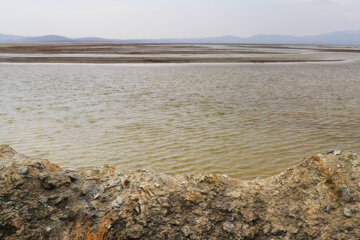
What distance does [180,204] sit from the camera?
349 centimetres

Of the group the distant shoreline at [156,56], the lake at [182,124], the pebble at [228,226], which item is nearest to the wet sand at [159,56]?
the distant shoreline at [156,56]

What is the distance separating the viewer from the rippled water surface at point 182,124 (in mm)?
6762

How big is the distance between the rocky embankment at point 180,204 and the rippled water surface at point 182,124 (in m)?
2.33

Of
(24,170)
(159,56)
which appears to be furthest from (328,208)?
(159,56)

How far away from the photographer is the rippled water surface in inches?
266

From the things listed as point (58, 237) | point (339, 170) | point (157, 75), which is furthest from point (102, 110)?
point (157, 75)

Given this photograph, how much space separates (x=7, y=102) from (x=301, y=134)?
34.6 feet

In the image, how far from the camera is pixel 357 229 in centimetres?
308

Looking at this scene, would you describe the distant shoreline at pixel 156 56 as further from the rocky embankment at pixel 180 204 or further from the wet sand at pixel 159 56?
the rocky embankment at pixel 180 204

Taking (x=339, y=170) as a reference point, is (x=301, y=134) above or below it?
below

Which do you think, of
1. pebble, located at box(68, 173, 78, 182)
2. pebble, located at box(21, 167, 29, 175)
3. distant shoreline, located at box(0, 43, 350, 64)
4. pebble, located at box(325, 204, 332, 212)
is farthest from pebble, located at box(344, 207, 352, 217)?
distant shoreline, located at box(0, 43, 350, 64)

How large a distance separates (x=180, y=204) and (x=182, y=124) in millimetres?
5821

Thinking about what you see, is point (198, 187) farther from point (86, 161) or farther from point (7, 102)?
point (7, 102)

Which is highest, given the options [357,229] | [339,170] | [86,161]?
[339,170]
